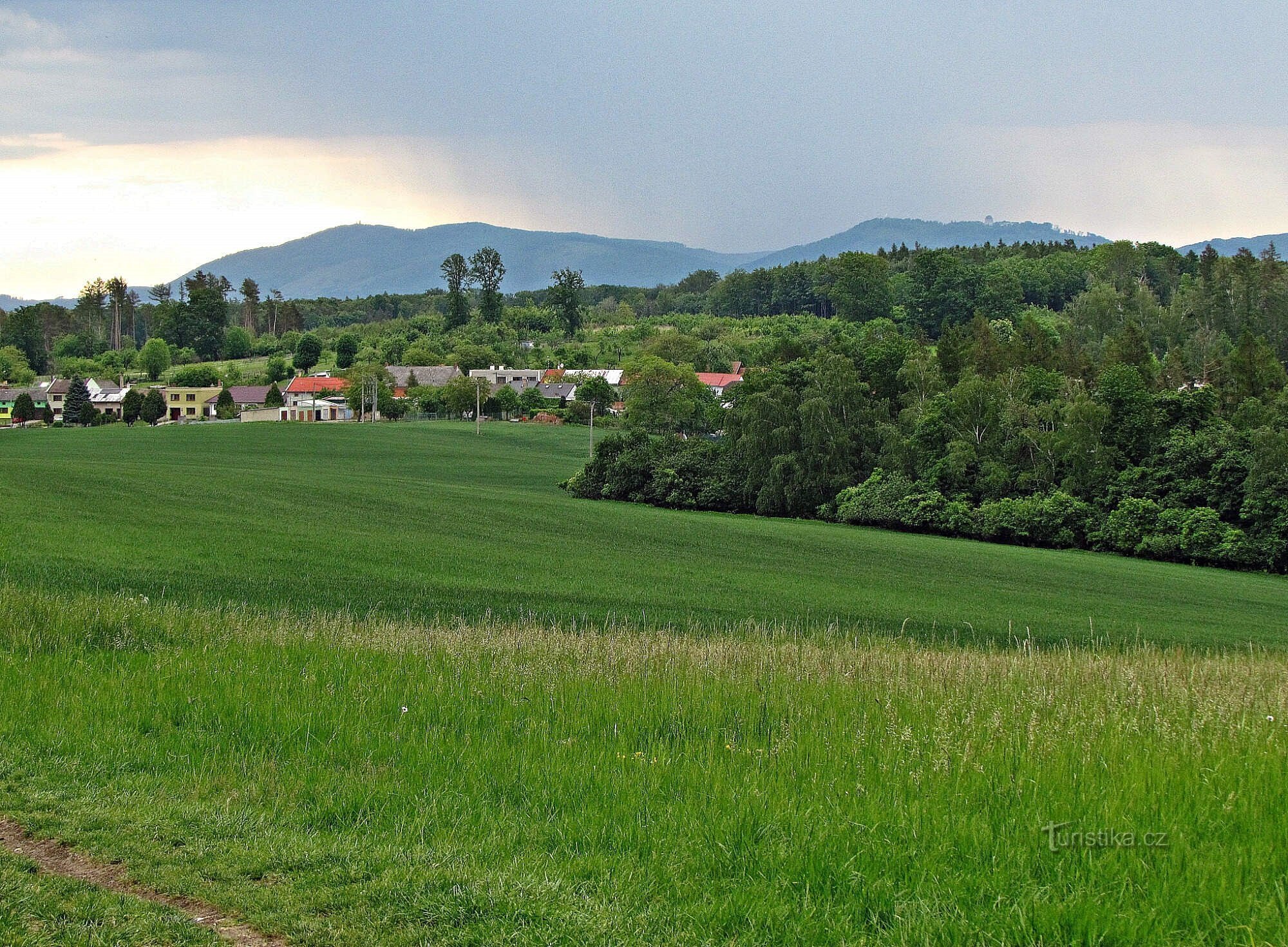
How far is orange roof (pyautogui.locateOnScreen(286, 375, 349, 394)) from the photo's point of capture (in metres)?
153

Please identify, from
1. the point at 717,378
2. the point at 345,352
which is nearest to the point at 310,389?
the point at 345,352

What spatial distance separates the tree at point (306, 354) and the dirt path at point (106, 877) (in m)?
178

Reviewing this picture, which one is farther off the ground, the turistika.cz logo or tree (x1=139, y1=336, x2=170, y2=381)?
tree (x1=139, y1=336, x2=170, y2=381)

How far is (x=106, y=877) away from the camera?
700cm

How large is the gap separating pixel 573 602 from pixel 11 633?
17.0 meters

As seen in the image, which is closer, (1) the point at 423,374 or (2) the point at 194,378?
(2) the point at 194,378

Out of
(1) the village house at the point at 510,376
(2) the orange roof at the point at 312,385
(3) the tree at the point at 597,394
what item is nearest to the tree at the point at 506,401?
(3) the tree at the point at 597,394

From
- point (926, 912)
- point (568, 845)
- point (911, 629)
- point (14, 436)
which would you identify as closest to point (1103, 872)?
point (926, 912)

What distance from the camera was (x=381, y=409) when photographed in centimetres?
13862

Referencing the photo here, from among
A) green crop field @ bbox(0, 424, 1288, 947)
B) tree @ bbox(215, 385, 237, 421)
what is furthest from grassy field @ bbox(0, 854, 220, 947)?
tree @ bbox(215, 385, 237, 421)

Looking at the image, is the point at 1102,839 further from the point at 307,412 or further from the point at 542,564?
the point at 307,412

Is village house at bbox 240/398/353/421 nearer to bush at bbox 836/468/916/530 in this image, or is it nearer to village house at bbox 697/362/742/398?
village house at bbox 697/362/742/398

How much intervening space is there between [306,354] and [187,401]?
95.2 feet

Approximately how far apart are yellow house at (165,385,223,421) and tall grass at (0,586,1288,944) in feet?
489
